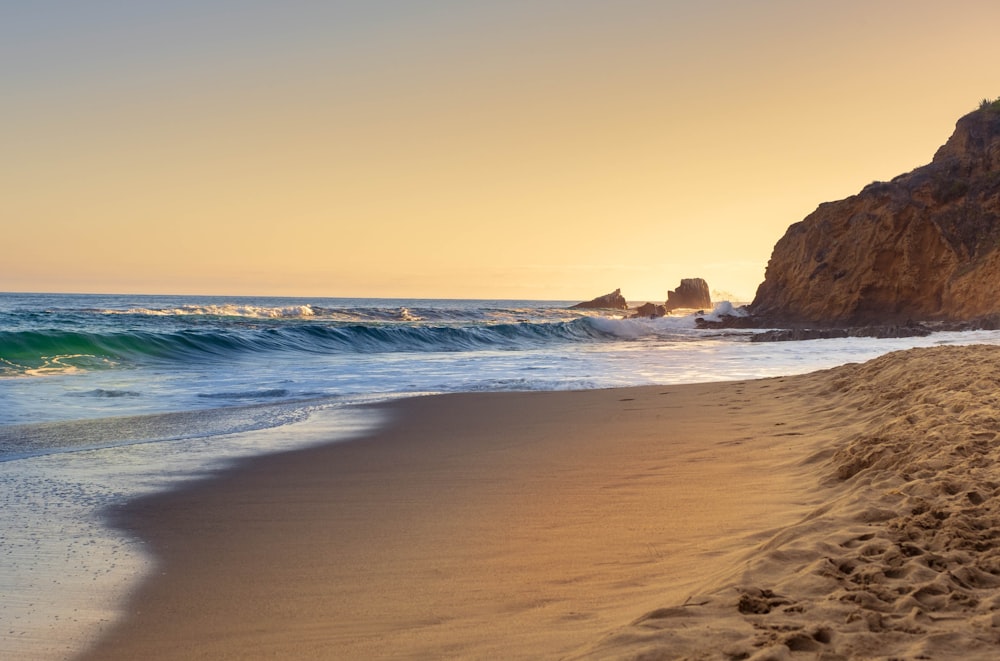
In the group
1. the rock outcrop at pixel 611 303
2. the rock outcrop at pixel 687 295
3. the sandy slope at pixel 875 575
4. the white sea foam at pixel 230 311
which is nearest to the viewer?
the sandy slope at pixel 875 575

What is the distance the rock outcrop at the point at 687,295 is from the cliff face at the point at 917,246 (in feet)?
104

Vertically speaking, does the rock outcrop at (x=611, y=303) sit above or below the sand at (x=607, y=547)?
above

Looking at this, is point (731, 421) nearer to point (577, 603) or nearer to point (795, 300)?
point (577, 603)

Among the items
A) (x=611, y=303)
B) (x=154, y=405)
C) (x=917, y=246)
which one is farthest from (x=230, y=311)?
(x=611, y=303)

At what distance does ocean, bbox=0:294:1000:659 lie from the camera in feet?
11.3

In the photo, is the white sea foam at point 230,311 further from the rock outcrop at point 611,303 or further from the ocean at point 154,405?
the rock outcrop at point 611,303

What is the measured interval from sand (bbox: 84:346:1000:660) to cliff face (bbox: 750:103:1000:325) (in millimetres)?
23741

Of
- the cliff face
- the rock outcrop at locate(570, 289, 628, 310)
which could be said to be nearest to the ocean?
the cliff face

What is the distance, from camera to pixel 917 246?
96.6 feet

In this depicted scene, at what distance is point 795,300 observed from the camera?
113ft

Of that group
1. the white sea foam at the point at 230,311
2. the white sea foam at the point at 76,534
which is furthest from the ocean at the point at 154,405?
the white sea foam at the point at 230,311

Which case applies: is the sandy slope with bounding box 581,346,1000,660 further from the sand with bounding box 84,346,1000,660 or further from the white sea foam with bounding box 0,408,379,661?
the white sea foam with bounding box 0,408,379,661

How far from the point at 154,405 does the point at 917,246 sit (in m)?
28.9

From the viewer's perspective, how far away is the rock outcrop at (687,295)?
66.5 meters
